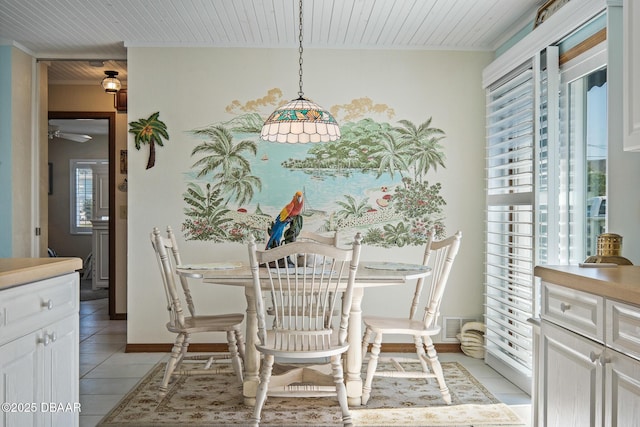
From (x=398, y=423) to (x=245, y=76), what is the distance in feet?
10.0

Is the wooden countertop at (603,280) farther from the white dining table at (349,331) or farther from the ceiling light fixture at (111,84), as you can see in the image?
the ceiling light fixture at (111,84)

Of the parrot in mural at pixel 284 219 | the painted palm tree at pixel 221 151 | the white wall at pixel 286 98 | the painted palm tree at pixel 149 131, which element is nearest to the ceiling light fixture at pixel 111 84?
the white wall at pixel 286 98

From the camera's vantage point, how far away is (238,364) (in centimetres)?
382

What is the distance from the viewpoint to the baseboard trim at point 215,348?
4.95m

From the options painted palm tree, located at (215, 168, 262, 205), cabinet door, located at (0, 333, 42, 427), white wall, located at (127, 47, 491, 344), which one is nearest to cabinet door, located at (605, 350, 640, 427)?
cabinet door, located at (0, 333, 42, 427)

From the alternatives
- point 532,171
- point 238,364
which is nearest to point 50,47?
point 238,364

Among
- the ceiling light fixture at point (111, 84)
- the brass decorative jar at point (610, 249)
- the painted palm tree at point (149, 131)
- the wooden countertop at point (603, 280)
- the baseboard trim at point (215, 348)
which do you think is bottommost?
the baseboard trim at point (215, 348)

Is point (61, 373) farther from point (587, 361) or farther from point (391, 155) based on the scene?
point (391, 155)

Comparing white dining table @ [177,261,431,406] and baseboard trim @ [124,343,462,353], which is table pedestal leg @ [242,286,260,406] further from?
baseboard trim @ [124,343,462,353]

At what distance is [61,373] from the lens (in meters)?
2.33

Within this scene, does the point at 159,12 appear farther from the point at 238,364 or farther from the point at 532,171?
A: the point at 532,171

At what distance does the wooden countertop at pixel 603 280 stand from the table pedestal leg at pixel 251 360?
1.70 metres

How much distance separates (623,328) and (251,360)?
2253 mm

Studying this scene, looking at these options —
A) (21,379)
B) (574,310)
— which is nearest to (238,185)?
(21,379)
